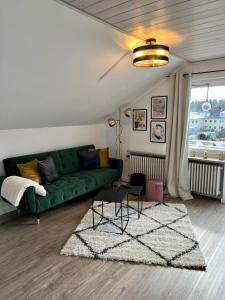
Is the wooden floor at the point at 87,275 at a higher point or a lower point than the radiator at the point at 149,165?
lower

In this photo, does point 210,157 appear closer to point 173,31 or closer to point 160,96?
point 160,96

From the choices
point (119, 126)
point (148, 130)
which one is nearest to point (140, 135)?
point (148, 130)

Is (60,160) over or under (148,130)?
under

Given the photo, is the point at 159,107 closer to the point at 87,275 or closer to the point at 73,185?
the point at 73,185

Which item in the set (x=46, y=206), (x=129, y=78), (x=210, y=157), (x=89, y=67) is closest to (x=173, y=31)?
(x=89, y=67)

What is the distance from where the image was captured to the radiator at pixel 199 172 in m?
3.73

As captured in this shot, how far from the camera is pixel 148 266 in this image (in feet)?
7.38

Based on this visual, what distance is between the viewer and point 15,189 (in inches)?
112

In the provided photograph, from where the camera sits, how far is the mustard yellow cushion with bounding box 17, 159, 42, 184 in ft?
10.6

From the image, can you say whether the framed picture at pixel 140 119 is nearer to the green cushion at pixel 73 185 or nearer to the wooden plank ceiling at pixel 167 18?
the green cushion at pixel 73 185

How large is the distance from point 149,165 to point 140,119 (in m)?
0.91

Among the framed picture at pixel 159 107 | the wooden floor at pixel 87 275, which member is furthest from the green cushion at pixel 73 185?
the framed picture at pixel 159 107

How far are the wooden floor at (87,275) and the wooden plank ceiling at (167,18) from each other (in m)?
2.29

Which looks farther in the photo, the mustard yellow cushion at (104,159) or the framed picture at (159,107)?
the mustard yellow cushion at (104,159)
